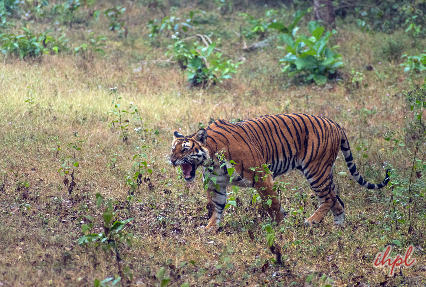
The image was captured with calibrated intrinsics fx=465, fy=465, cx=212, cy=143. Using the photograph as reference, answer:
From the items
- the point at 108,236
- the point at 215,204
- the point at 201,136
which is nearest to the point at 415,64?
the point at 215,204

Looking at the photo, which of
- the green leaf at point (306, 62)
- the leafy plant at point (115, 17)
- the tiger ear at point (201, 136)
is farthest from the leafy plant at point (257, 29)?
the tiger ear at point (201, 136)

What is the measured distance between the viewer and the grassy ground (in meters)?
Answer: 4.14

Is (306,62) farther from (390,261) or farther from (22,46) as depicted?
(390,261)

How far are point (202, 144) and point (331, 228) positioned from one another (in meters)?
1.74

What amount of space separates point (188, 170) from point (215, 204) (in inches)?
24.4

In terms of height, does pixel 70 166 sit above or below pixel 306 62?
below

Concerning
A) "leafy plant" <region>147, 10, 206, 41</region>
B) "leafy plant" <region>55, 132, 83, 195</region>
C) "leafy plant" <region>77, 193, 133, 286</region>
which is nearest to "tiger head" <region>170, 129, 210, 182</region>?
"leafy plant" <region>77, 193, 133, 286</region>

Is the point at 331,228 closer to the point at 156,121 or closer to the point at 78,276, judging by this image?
the point at 78,276

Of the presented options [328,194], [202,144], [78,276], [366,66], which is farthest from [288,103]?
[78,276]

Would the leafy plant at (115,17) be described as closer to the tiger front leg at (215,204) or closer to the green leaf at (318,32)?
the green leaf at (318,32)

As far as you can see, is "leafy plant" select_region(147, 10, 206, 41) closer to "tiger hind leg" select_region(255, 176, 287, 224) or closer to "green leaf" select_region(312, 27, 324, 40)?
"green leaf" select_region(312, 27, 324, 40)

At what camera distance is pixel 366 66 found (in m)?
11.3

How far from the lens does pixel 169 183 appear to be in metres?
6.39

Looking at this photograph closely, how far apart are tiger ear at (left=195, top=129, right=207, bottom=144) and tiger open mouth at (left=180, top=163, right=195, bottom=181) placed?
0.92ft
